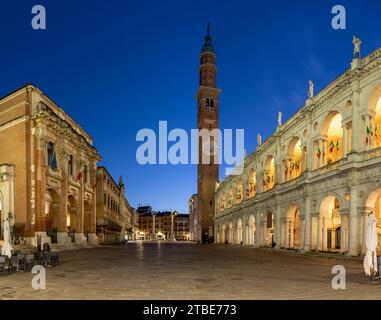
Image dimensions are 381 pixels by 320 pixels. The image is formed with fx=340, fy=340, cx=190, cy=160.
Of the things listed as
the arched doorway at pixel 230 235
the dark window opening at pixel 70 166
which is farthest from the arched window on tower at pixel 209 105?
the dark window opening at pixel 70 166

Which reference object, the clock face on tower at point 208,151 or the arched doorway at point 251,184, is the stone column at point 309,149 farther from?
the clock face on tower at point 208,151

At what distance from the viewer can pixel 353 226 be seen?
77.3ft

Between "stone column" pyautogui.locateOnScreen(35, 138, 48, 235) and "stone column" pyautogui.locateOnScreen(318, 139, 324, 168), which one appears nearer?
"stone column" pyautogui.locateOnScreen(318, 139, 324, 168)

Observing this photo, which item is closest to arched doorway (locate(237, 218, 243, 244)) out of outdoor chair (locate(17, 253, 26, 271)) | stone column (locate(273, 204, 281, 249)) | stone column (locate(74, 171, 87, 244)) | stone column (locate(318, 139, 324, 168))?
stone column (locate(273, 204, 281, 249))

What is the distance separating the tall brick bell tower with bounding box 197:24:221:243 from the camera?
3346 inches

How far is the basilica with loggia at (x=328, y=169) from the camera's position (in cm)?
2327

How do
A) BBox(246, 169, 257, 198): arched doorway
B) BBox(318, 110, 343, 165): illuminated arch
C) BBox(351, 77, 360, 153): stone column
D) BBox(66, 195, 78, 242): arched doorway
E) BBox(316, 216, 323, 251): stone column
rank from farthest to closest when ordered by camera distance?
1. BBox(246, 169, 257, 198): arched doorway
2. BBox(66, 195, 78, 242): arched doorway
3. BBox(318, 110, 343, 165): illuminated arch
4. BBox(316, 216, 323, 251): stone column
5. BBox(351, 77, 360, 153): stone column

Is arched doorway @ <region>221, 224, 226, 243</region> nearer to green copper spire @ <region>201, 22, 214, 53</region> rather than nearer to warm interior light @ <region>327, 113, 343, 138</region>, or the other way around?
warm interior light @ <region>327, 113, 343, 138</region>

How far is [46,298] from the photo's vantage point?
938cm

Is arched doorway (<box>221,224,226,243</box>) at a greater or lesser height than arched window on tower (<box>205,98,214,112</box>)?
lesser

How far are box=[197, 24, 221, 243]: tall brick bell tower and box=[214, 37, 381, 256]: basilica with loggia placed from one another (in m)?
35.5

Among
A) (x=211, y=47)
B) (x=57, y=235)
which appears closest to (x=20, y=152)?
(x=57, y=235)
